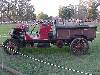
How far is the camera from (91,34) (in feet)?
43.2

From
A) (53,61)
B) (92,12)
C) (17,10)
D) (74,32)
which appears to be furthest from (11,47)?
(17,10)

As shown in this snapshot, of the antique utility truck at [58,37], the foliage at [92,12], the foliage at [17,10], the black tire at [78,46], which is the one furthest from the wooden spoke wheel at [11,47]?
the foliage at [92,12]

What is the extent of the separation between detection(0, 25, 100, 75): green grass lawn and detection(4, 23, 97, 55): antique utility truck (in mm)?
378

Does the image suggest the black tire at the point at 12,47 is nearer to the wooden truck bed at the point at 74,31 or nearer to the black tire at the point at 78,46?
the wooden truck bed at the point at 74,31

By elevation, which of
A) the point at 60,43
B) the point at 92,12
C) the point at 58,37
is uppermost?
the point at 92,12

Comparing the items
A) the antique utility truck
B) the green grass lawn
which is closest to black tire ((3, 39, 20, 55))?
the antique utility truck

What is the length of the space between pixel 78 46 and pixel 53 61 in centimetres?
178

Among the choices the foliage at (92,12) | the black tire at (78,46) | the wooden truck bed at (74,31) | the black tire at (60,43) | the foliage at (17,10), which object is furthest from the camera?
the foliage at (17,10)

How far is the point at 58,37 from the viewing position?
13234 mm

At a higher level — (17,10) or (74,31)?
(17,10)

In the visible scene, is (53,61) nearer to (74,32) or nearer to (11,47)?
(74,32)

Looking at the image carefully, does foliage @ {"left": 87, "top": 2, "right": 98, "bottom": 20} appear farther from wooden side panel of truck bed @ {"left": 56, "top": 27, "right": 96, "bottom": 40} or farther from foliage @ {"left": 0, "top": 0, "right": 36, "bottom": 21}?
wooden side panel of truck bed @ {"left": 56, "top": 27, "right": 96, "bottom": 40}

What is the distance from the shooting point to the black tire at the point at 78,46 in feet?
42.8

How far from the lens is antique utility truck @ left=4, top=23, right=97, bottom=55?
13086 mm
